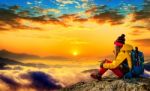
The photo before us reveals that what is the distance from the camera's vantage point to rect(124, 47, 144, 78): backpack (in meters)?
31.0

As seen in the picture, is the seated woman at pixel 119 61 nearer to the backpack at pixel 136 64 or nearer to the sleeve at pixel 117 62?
the sleeve at pixel 117 62

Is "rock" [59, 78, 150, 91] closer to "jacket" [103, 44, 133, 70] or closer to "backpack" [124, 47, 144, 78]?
"backpack" [124, 47, 144, 78]

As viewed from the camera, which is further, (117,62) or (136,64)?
(136,64)

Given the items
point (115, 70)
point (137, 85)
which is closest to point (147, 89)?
point (137, 85)

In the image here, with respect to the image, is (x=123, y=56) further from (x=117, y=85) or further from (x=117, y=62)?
(x=117, y=85)

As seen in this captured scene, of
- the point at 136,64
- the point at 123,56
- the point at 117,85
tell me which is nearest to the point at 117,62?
the point at 123,56

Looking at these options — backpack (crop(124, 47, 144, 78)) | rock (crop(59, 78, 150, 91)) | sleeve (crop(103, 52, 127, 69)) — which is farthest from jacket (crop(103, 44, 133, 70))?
rock (crop(59, 78, 150, 91))

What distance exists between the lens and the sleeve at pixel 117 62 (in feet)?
100

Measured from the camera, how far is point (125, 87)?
1192 inches

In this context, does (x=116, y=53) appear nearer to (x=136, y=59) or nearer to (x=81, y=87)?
(x=136, y=59)

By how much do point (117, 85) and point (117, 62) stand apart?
152cm

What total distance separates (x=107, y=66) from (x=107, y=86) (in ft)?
4.39

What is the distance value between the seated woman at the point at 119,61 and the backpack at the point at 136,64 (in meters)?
0.34

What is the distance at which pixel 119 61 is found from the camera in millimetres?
30734
